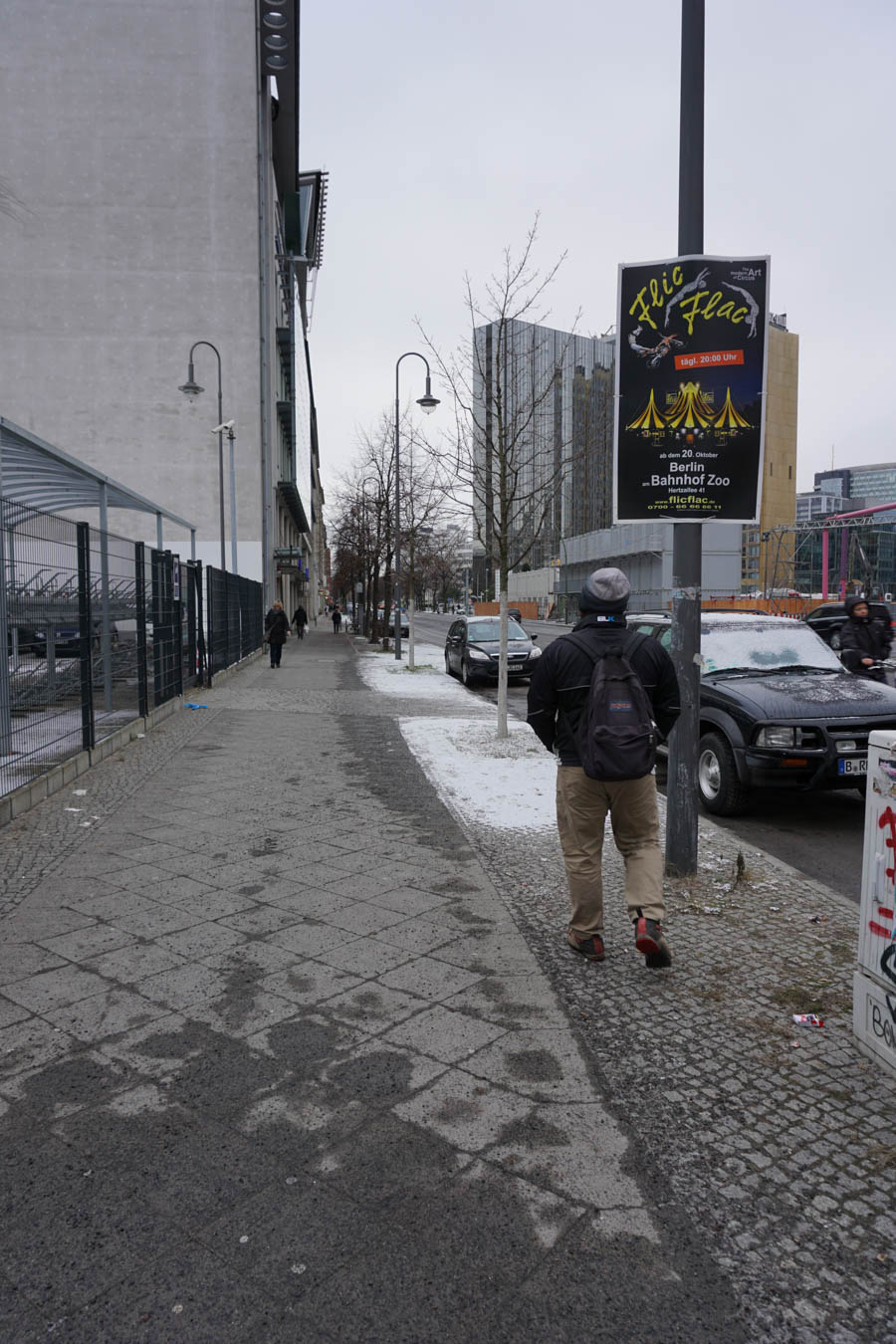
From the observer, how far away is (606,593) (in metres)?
4.00

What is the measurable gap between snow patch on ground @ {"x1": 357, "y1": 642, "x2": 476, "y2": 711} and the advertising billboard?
32.2 feet

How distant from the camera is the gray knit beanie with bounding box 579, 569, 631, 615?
13.1 feet

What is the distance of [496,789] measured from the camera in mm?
8047

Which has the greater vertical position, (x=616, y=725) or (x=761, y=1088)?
(x=616, y=725)

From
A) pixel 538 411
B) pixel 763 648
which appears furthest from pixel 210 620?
pixel 763 648

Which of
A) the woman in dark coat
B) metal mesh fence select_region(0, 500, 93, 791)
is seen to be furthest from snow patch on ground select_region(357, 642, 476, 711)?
metal mesh fence select_region(0, 500, 93, 791)

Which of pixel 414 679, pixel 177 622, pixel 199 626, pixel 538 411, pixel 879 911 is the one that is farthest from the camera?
pixel 414 679

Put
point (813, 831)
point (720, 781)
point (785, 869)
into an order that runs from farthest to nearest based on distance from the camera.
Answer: point (720, 781)
point (813, 831)
point (785, 869)

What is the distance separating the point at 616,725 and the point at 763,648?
5045mm

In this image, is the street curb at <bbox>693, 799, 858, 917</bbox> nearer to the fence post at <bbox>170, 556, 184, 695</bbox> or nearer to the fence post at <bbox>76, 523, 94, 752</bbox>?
the fence post at <bbox>76, 523, 94, 752</bbox>

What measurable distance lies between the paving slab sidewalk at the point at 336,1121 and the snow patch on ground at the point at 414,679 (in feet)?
33.7

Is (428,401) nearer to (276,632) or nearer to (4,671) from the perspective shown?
(276,632)

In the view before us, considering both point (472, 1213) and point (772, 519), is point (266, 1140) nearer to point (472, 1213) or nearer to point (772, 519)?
point (472, 1213)

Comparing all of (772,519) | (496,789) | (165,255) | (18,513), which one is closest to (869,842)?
(496,789)
